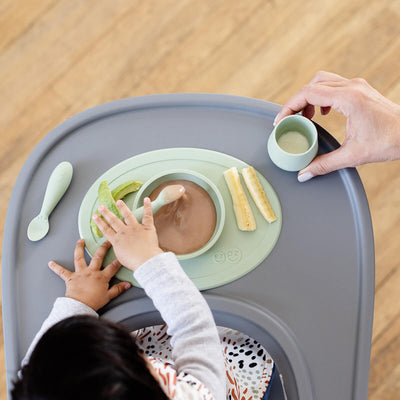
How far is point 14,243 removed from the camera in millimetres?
795

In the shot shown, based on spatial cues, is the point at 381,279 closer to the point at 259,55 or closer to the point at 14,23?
the point at 259,55

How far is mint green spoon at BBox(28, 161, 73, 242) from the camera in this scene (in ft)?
2.60

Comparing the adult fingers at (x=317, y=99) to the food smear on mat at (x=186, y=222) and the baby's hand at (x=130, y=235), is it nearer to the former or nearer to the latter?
the food smear on mat at (x=186, y=222)

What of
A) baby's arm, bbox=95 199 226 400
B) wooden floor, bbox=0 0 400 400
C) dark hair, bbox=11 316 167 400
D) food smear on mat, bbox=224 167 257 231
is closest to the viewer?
dark hair, bbox=11 316 167 400

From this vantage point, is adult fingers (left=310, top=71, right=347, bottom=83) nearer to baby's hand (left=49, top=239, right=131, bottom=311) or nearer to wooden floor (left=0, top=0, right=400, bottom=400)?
baby's hand (left=49, top=239, right=131, bottom=311)

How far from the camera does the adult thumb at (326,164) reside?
79cm

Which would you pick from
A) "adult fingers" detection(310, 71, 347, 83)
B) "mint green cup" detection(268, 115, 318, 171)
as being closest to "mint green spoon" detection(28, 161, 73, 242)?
"mint green cup" detection(268, 115, 318, 171)

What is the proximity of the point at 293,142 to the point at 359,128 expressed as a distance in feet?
0.40

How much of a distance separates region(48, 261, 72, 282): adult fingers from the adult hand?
46 centimetres

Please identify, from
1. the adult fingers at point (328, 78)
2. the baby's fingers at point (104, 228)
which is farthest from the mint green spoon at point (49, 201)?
the adult fingers at point (328, 78)

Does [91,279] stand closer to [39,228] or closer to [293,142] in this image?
[39,228]

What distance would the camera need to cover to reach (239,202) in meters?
0.80

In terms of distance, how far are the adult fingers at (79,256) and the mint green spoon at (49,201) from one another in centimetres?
7

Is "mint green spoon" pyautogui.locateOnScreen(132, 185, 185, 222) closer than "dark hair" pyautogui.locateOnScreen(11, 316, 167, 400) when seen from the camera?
No
